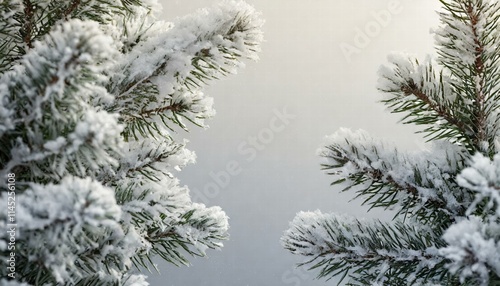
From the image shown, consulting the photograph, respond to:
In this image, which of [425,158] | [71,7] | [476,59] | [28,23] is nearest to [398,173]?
[425,158]

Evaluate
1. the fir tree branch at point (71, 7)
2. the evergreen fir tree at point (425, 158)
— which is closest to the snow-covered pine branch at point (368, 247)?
the evergreen fir tree at point (425, 158)

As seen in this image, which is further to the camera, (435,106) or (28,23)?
(28,23)

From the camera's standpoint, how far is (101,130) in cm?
109

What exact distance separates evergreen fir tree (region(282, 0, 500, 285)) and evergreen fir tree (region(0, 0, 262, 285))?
678mm

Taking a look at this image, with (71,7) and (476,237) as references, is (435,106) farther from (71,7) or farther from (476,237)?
(71,7)

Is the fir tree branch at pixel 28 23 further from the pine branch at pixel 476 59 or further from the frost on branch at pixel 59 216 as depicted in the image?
the pine branch at pixel 476 59

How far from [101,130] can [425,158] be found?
1.51 meters

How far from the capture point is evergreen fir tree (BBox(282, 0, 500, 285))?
1.83 metres

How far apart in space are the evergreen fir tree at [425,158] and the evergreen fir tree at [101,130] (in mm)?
678

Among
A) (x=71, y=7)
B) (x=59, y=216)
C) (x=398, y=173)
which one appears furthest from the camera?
(x=71, y=7)

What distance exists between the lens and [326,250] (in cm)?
198

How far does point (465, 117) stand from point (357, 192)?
612 mm

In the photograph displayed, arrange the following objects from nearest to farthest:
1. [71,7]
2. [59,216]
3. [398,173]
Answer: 1. [59,216]
2. [398,173]
3. [71,7]

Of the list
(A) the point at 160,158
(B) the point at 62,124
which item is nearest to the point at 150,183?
(A) the point at 160,158
